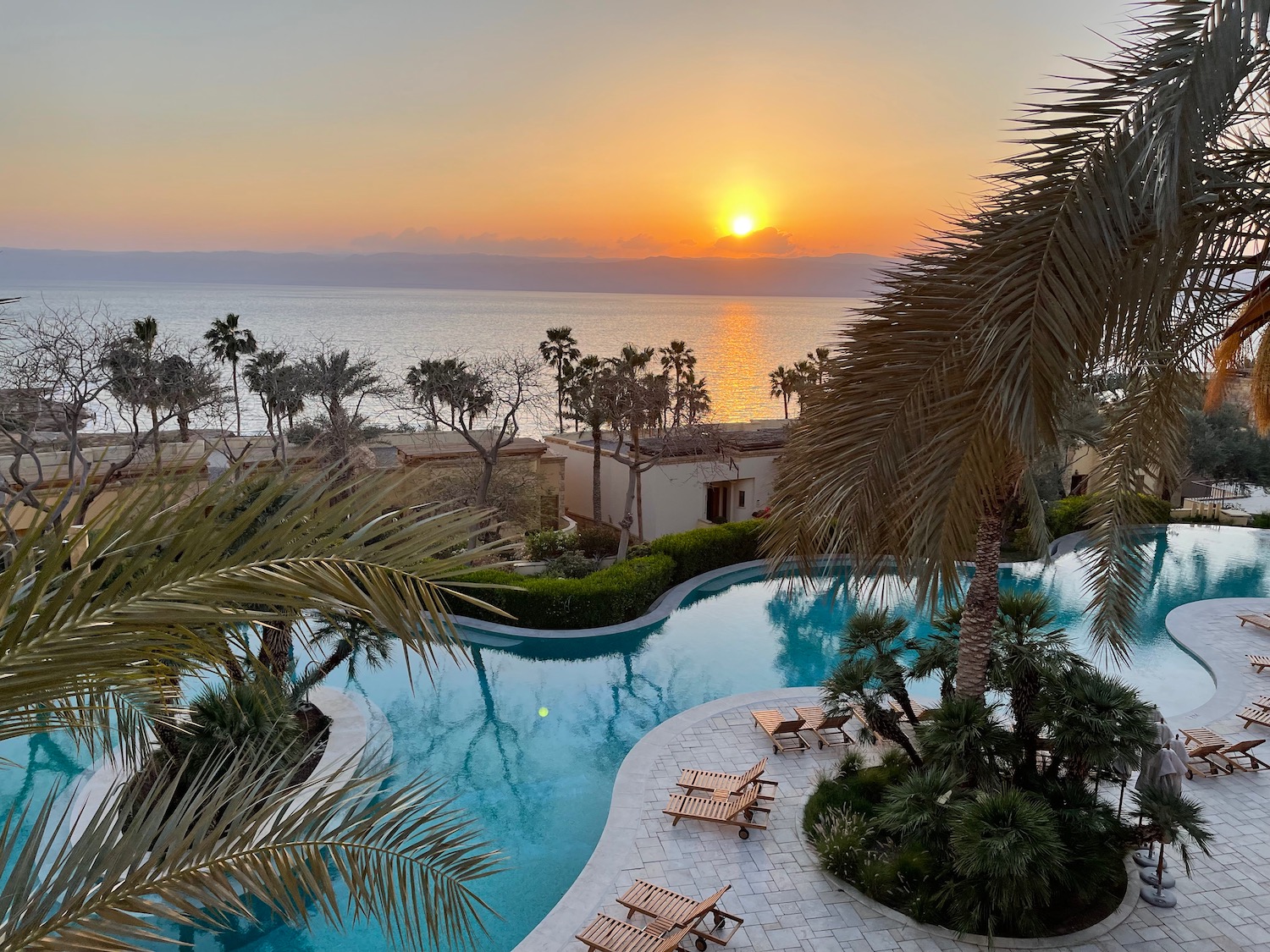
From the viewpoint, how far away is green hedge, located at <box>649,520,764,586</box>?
2020 centimetres

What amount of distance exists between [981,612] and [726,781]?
3.73 m

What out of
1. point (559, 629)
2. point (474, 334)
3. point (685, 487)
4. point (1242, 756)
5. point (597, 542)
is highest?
point (474, 334)

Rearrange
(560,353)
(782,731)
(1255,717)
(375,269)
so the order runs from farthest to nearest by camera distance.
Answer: (375,269)
(560,353)
(1255,717)
(782,731)

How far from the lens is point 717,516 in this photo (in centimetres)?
2738

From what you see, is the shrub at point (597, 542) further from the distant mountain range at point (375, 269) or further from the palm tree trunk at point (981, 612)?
the distant mountain range at point (375, 269)

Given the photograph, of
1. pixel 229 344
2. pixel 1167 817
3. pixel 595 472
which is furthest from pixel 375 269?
pixel 1167 817

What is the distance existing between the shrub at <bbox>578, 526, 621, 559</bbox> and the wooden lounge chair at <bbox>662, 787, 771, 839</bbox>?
41.7ft

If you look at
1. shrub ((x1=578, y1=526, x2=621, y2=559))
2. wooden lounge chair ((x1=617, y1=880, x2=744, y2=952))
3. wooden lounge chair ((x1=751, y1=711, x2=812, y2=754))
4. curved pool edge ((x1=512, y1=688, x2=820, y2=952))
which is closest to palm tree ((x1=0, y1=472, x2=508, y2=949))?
wooden lounge chair ((x1=617, y1=880, x2=744, y2=952))

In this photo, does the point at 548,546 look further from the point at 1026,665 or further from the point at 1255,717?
the point at 1255,717

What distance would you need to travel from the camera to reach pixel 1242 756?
1137cm

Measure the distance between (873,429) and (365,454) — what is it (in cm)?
2130

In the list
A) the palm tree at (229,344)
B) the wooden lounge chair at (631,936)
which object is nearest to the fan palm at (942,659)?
the wooden lounge chair at (631,936)

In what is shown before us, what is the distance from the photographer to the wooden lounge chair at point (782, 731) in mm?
11812

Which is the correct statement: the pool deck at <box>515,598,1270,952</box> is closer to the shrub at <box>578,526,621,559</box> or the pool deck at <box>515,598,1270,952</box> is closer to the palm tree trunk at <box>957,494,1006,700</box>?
the palm tree trunk at <box>957,494,1006,700</box>
